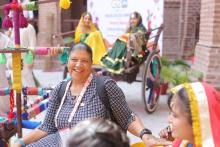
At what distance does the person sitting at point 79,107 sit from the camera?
7.88 feet

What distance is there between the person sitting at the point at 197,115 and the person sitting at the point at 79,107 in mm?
614

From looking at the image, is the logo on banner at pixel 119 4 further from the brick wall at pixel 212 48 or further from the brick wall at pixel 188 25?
the brick wall at pixel 188 25

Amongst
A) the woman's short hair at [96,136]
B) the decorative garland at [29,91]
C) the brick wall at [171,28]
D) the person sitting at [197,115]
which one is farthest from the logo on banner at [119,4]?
the woman's short hair at [96,136]

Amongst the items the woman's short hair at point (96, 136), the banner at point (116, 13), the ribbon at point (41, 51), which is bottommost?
the woman's short hair at point (96, 136)

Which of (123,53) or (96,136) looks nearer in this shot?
(96,136)

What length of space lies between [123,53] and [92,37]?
93cm

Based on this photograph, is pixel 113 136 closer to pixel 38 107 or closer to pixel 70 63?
pixel 70 63

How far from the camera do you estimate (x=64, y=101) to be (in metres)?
2.48

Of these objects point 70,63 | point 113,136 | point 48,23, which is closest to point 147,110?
point 70,63

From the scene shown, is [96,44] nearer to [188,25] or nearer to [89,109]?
[89,109]

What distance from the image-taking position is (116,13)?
8.55 meters

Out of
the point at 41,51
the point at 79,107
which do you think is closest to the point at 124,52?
the point at 41,51

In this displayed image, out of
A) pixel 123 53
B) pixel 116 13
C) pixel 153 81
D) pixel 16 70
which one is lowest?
pixel 153 81

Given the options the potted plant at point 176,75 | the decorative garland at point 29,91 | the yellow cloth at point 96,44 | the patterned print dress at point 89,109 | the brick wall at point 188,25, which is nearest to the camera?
the patterned print dress at point 89,109
